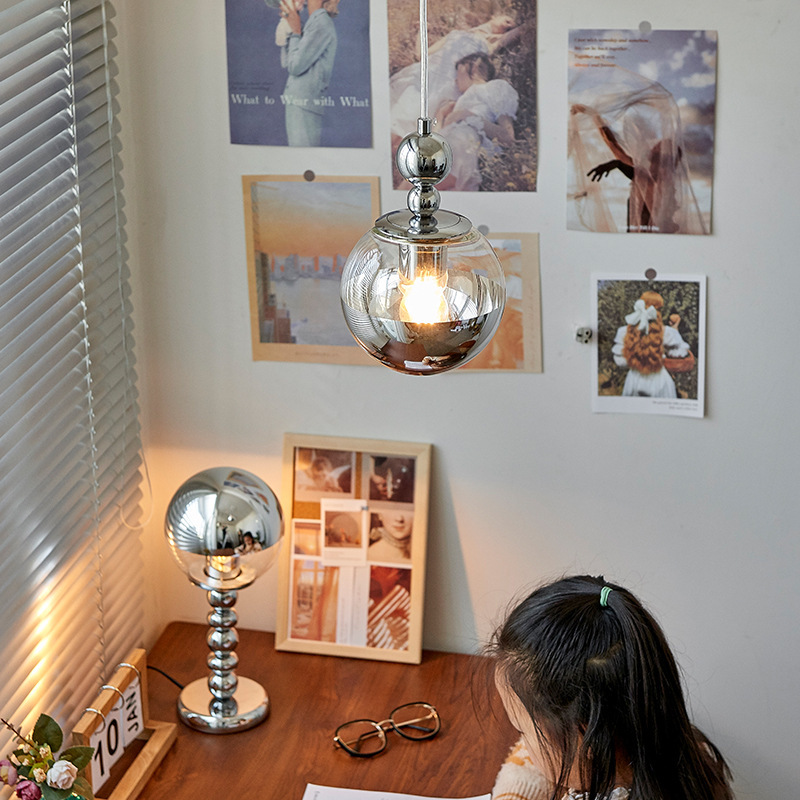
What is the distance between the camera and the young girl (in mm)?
1516

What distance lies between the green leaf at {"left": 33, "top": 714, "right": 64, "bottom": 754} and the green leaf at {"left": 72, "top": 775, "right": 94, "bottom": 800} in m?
0.05

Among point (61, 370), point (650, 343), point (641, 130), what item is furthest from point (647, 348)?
point (61, 370)

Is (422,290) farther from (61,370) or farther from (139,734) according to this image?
(139,734)

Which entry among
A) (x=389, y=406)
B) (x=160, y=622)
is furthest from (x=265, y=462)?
(x=160, y=622)

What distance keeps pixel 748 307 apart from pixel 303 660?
2.96 ft

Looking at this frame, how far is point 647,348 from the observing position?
5.02 ft

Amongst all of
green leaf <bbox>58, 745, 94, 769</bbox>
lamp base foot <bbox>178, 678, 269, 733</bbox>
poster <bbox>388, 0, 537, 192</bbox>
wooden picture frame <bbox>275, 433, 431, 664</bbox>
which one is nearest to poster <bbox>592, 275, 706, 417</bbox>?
poster <bbox>388, 0, 537, 192</bbox>

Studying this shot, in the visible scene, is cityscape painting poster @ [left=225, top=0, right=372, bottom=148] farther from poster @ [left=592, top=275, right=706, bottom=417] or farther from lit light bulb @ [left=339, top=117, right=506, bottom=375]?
lit light bulb @ [left=339, top=117, right=506, bottom=375]

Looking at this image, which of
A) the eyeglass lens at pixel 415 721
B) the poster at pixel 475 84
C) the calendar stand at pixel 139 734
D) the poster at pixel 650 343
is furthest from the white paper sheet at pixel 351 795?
the poster at pixel 475 84

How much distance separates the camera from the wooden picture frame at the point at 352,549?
5.47 ft

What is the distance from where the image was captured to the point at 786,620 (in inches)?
62.9

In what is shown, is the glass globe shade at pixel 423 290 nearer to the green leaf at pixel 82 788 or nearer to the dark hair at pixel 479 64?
the dark hair at pixel 479 64

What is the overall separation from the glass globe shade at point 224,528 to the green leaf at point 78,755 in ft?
1.04

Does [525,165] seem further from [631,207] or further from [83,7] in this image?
[83,7]
